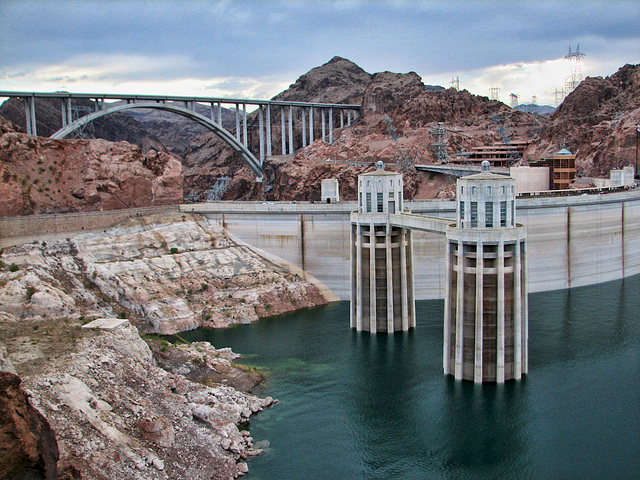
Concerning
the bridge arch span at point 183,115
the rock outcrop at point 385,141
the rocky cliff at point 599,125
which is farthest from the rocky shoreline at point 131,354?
the rocky cliff at point 599,125

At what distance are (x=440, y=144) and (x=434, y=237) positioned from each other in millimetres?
50939

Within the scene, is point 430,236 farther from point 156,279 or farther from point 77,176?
point 77,176

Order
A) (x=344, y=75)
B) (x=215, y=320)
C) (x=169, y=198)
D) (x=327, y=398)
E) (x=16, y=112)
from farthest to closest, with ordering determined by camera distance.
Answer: (x=344, y=75), (x=16, y=112), (x=169, y=198), (x=215, y=320), (x=327, y=398)

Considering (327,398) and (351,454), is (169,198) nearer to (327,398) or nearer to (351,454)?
(327,398)

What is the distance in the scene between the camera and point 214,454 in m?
33.8

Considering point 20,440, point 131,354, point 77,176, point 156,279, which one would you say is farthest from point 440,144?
point 20,440

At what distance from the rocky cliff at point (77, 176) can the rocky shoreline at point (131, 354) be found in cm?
518

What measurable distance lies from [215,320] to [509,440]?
101ft

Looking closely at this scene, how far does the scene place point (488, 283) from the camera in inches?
1693

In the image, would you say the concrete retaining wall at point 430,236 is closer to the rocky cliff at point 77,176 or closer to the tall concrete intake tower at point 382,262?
the rocky cliff at point 77,176

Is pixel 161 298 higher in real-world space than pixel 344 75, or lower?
lower

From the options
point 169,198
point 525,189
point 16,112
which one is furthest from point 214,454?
point 16,112

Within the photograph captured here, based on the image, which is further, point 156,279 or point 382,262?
point 156,279

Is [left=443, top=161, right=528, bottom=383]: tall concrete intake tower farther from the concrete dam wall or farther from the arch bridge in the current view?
→ the arch bridge
